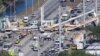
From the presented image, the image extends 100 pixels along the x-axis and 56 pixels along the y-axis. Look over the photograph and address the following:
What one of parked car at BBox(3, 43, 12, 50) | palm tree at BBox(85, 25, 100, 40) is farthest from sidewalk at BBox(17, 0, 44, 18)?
palm tree at BBox(85, 25, 100, 40)

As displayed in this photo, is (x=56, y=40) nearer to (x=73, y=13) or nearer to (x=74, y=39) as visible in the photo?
(x=74, y=39)

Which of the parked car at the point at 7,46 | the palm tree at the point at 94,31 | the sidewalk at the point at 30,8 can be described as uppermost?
the sidewalk at the point at 30,8

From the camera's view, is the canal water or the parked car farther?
the canal water

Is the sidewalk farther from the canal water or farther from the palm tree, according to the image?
the palm tree

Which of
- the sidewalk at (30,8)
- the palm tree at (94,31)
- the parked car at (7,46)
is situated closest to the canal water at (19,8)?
the sidewalk at (30,8)

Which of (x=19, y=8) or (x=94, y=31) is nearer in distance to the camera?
(x=94, y=31)

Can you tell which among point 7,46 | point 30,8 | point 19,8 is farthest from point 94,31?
point 19,8

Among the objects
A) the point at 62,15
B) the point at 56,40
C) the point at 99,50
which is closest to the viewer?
the point at 99,50

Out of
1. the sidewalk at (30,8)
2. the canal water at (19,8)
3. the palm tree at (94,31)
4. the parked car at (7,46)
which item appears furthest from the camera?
the canal water at (19,8)

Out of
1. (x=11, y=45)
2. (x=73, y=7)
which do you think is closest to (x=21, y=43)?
(x=11, y=45)

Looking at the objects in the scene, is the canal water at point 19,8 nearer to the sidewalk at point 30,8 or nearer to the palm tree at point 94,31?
the sidewalk at point 30,8

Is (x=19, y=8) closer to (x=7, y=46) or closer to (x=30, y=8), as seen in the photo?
(x=30, y=8)
